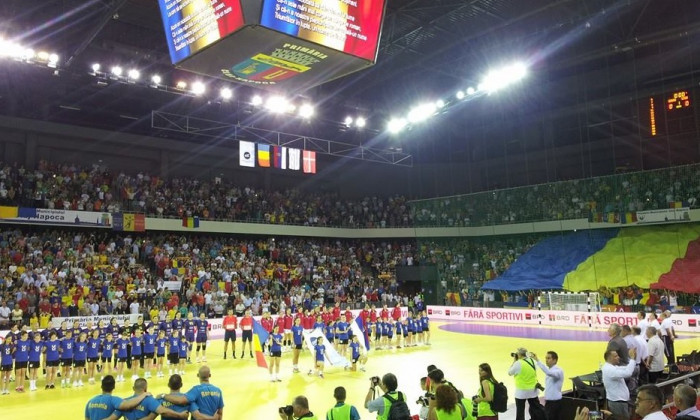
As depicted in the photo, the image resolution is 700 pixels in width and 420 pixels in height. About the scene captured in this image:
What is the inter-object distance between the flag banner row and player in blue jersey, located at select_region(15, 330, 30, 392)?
15.3 meters

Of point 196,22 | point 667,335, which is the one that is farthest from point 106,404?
point 667,335

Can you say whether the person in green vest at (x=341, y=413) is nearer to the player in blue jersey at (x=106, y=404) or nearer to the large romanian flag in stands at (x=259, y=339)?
the player in blue jersey at (x=106, y=404)

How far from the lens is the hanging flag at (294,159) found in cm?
3052

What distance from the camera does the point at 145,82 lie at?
23.3 meters

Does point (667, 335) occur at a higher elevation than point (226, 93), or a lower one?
lower

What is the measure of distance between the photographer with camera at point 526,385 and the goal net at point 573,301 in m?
21.8

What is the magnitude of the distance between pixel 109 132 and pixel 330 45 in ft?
91.3

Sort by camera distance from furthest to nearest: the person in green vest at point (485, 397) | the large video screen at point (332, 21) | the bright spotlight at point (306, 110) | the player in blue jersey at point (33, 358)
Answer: the bright spotlight at point (306, 110), the player in blue jersey at point (33, 358), the large video screen at point (332, 21), the person in green vest at point (485, 397)

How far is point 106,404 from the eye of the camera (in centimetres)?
639

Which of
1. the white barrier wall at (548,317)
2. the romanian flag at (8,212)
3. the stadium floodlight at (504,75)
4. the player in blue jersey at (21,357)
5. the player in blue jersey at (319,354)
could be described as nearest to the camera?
the player in blue jersey at (21,357)

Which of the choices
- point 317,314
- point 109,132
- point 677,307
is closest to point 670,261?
point 677,307

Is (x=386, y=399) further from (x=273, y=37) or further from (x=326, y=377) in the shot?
(x=326, y=377)

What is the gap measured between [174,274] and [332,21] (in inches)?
882

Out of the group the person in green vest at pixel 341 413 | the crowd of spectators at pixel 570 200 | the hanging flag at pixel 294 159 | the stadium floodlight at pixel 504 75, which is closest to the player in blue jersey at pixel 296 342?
the person in green vest at pixel 341 413
